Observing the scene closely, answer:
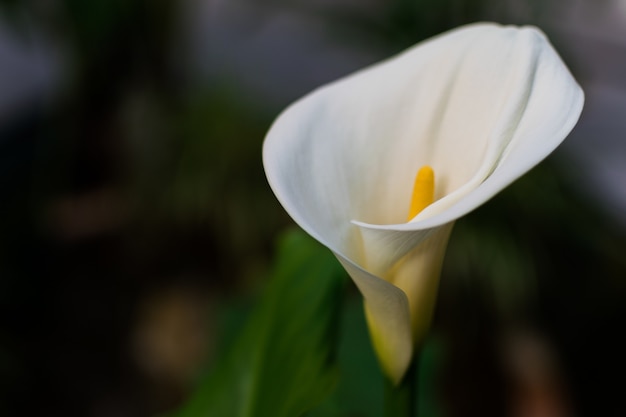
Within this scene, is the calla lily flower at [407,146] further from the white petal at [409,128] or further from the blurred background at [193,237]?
the blurred background at [193,237]

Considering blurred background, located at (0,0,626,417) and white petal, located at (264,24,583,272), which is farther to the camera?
blurred background, located at (0,0,626,417)

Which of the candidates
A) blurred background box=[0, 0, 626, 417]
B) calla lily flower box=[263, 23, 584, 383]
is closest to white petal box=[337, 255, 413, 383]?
calla lily flower box=[263, 23, 584, 383]

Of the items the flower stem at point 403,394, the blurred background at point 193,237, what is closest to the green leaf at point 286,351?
the flower stem at point 403,394

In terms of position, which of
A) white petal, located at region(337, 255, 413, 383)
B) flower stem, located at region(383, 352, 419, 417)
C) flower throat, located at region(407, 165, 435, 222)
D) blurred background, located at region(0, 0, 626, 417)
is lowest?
blurred background, located at region(0, 0, 626, 417)

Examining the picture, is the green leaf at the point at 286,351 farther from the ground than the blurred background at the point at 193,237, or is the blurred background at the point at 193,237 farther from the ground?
the green leaf at the point at 286,351

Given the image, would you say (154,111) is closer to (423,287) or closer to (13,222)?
(13,222)

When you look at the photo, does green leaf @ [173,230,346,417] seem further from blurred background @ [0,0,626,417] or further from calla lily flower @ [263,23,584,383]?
blurred background @ [0,0,626,417]
